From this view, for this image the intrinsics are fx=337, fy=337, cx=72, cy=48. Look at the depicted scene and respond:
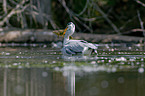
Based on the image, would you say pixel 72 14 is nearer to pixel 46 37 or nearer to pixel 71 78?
pixel 46 37

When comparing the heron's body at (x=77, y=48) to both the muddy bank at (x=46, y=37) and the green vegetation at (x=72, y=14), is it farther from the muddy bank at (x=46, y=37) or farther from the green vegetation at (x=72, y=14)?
the green vegetation at (x=72, y=14)

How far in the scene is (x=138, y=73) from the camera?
20.3ft

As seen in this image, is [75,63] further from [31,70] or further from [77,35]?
[77,35]

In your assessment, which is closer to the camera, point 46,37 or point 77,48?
point 77,48

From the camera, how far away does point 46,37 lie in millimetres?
16406

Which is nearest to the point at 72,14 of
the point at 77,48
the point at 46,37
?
the point at 46,37

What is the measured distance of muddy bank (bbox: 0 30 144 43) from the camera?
53.3 feet

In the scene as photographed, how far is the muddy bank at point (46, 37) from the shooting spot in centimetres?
1625

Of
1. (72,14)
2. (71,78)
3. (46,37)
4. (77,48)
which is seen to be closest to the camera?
(71,78)

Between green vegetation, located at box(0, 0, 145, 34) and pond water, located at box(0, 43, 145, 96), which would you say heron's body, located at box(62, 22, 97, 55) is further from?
green vegetation, located at box(0, 0, 145, 34)

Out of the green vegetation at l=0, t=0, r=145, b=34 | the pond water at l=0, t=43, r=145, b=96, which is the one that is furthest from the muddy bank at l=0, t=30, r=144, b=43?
the pond water at l=0, t=43, r=145, b=96

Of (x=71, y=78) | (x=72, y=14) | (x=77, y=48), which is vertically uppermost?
(x=72, y=14)

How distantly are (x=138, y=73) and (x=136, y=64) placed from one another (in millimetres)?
1361

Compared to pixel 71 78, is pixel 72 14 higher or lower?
higher
